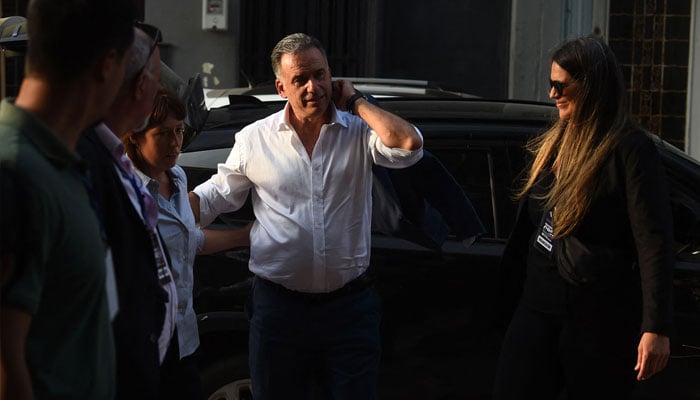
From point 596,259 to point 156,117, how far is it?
1416mm

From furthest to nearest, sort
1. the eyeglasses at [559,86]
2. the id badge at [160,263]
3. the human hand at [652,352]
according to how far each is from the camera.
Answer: the eyeglasses at [559,86]
the human hand at [652,352]
the id badge at [160,263]

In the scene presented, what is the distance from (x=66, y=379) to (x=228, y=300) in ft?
8.28

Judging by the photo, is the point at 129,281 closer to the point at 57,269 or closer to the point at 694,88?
the point at 57,269

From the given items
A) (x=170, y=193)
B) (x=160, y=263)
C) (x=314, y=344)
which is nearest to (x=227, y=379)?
(x=314, y=344)

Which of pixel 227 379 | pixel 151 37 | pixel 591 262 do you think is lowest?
pixel 227 379

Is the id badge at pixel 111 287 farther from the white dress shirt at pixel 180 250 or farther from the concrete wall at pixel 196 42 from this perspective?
the concrete wall at pixel 196 42

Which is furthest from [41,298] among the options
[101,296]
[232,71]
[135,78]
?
[232,71]

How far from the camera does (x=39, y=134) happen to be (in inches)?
75.3

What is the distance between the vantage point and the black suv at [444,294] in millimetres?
4457

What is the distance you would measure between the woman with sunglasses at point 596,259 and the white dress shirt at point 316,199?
0.57 metres

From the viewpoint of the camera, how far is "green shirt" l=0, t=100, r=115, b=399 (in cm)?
187

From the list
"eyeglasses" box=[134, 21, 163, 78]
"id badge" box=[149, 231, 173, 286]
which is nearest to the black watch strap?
"eyeglasses" box=[134, 21, 163, 78]

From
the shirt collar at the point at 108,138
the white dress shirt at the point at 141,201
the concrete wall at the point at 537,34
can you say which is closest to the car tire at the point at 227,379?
the white dress shirt at the point at 141,201

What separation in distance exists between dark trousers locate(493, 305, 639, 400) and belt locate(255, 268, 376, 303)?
56 centimetres
